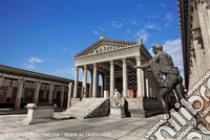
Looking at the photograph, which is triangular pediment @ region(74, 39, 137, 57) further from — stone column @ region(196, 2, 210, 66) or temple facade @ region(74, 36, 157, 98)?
stone column @ region(196, 2, 210, 66)

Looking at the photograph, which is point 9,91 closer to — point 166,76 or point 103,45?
point 103,45

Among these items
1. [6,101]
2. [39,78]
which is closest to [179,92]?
[39,78]

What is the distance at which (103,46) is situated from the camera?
85.0 feet

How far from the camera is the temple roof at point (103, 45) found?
23336 mm

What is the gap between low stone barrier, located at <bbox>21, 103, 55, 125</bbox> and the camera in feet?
33.7

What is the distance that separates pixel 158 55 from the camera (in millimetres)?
5105

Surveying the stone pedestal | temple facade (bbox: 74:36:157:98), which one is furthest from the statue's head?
temple facade (bbox: 74:36:157:98)

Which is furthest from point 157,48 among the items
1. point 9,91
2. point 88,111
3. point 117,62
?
point 9,91

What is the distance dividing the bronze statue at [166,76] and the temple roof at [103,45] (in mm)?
17594

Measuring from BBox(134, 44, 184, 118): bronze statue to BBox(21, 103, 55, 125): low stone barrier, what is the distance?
366 inches

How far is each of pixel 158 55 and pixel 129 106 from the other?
50.7 ft

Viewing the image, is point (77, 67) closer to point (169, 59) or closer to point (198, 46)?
point (198, 46)

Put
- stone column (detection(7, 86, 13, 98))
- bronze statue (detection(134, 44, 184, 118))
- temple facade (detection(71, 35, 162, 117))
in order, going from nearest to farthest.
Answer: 1. bronze statue (detection(134, 44, 184, 118))
2. temple facade (detection(71, 35, 162, 117))
3. stone column (detection(7, 86, 13, 98))

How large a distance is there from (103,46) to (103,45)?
198 millimetres
